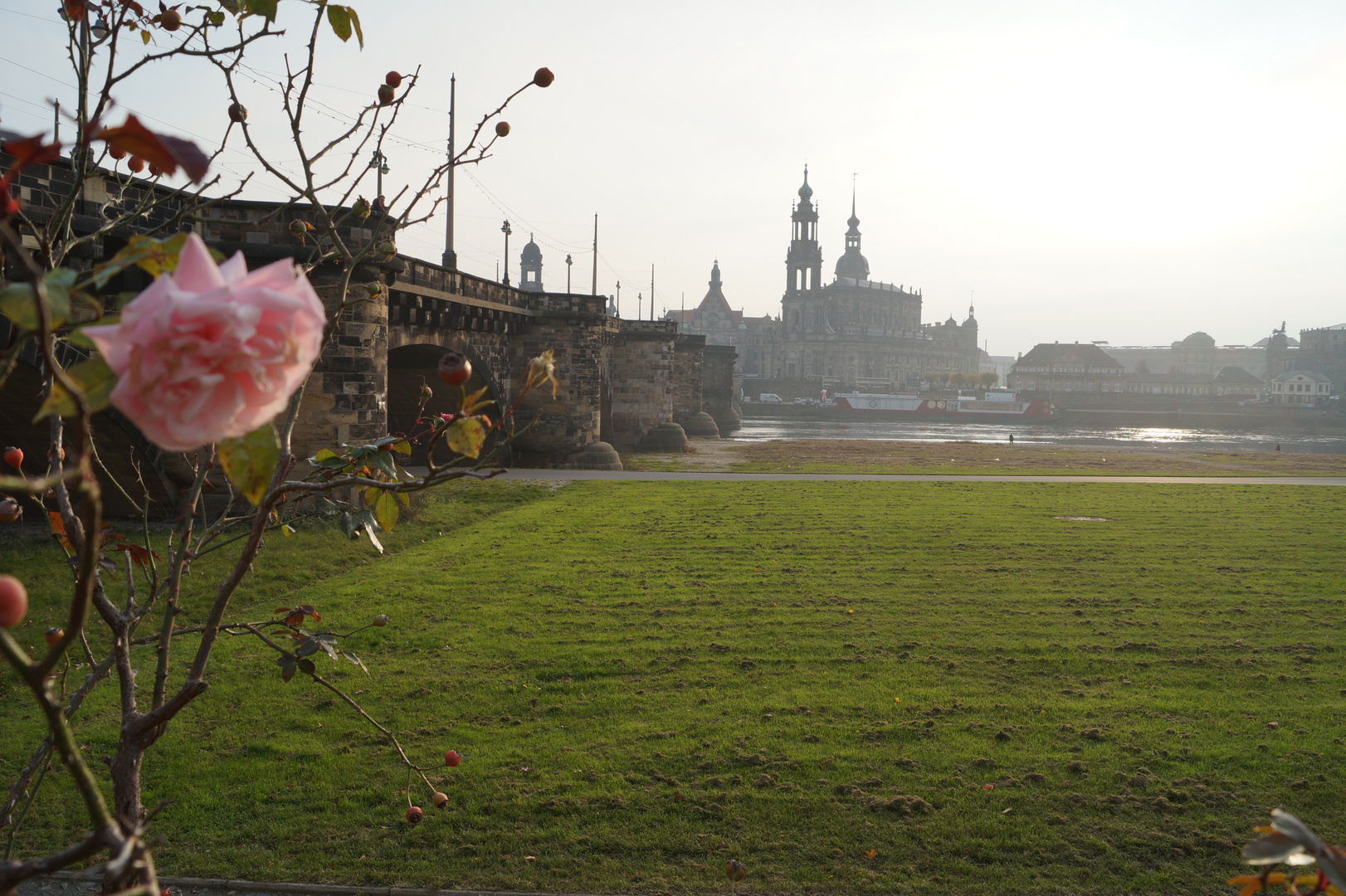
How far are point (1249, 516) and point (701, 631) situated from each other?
1326 centimetres

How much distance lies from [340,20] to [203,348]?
1.45 meters

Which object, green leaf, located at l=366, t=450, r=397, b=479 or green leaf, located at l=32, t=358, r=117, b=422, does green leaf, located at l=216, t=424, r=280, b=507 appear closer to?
green leaf, located at l=32, t=358, r=117, b=422

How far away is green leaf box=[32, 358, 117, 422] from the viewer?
41.4 inches

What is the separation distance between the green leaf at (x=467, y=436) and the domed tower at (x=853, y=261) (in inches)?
5902

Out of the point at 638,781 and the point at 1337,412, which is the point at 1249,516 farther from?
the point at 1337,412

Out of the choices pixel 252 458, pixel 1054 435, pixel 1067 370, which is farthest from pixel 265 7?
pixel 1067 370

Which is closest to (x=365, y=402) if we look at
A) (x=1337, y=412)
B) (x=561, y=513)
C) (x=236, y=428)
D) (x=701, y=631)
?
(x=561, y=513)

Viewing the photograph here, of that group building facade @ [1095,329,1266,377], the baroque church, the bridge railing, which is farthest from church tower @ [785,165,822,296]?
the bridge railing

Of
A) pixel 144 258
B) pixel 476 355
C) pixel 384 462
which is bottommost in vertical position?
pixel 384 462

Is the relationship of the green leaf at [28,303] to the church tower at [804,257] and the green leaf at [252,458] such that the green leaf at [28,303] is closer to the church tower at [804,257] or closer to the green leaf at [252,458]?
the green leaf at [252,458]

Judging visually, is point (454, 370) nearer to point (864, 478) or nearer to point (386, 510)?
point (386, 510)

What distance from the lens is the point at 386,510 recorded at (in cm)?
261

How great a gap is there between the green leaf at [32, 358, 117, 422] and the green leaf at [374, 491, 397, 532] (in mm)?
1472

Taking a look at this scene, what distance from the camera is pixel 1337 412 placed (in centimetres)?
10244
